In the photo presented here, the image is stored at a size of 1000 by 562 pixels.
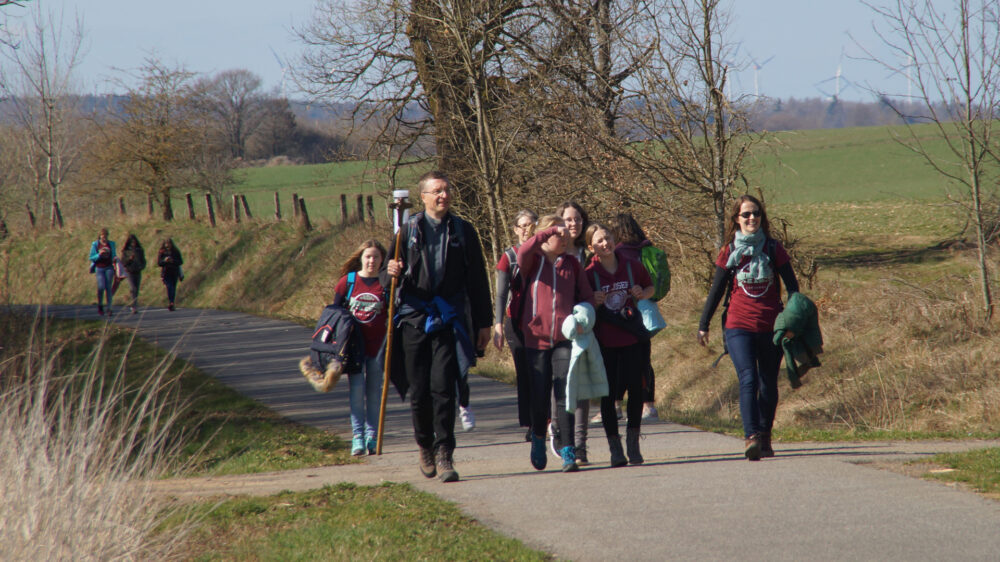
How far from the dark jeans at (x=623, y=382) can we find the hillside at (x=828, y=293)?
2.43 metres

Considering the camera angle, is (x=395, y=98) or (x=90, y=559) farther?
(x=395, y=98)

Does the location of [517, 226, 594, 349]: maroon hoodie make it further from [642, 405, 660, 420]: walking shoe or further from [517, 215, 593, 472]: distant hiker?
[642, 405, 660, 420]: walking shoe

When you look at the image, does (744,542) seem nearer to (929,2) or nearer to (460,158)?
(929,2)

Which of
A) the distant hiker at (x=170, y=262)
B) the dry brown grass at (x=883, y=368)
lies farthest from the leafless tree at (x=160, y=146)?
the dry brown grass at (x=883, y=368)

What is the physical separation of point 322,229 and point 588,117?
54.9ft

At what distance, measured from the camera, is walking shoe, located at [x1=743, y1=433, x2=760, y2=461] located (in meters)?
→ 7.08

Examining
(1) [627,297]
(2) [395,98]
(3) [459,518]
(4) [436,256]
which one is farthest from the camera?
(2) [395,98]

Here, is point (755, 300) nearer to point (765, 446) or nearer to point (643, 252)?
point (765, 446)

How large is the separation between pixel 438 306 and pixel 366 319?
1688 millimetres

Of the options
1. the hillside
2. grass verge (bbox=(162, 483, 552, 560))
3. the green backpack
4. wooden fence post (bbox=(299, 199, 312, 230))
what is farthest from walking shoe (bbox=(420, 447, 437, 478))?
wooden fence post (bbox=(299, 199, 312, 230))

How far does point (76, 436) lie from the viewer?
5.85 m

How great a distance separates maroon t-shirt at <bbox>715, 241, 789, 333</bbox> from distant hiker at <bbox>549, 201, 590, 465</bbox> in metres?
1.08

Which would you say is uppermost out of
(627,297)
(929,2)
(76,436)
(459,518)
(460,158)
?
(929,2)

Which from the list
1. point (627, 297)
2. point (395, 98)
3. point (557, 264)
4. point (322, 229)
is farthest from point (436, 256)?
point (322, 229)
